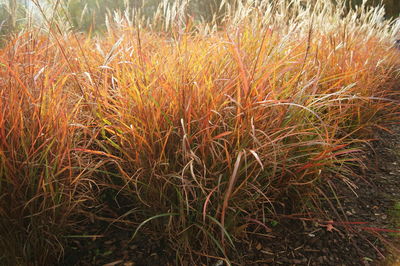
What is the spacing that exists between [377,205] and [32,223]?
63.2 inches

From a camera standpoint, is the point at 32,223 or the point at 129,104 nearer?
the point at 32,223

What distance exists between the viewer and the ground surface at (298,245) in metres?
1.31

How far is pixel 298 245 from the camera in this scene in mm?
1435

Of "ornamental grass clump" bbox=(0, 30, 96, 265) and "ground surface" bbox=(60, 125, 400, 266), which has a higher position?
"ornamental grass clump" bbox=(0, 30, 96, 265)

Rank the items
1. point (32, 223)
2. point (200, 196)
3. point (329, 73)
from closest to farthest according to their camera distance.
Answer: point (32, 223), point (200, 196), point (329, 73)

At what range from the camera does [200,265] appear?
4.23 ft

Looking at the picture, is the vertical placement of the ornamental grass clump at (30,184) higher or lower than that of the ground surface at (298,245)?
higher

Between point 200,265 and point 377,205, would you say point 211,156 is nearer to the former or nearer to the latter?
point 200,265

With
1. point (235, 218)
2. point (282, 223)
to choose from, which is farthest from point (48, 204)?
point (282, 223)

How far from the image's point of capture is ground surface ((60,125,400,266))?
4.28 ft

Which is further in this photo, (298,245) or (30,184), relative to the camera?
(298,245)

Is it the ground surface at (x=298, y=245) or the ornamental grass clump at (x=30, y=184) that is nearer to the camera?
the ornamental grass clump at (x=30, y=184)

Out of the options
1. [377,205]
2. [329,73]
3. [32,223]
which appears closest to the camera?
[32,223]

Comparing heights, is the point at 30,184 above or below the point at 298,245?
above
